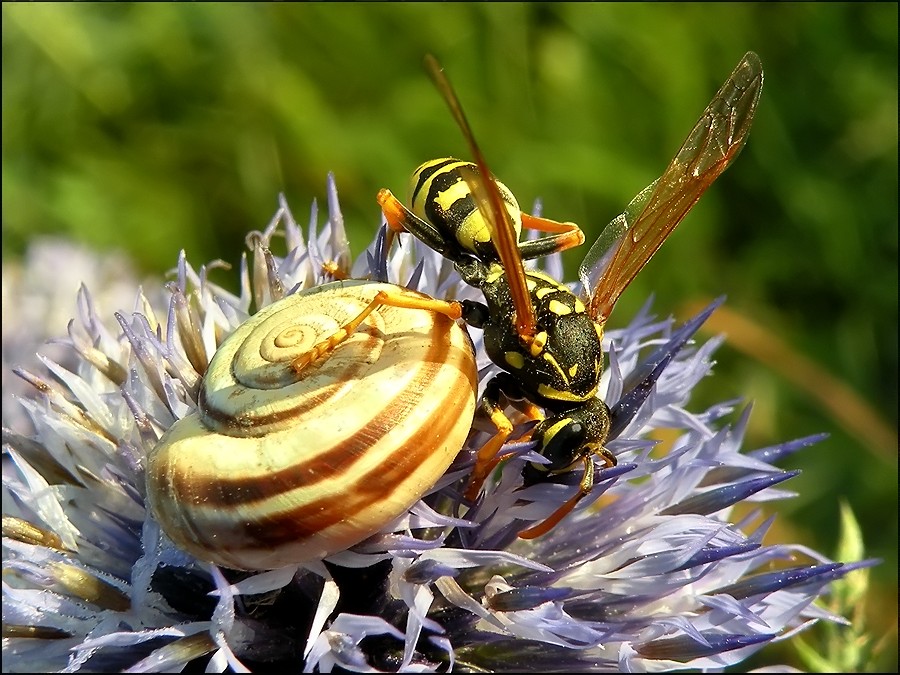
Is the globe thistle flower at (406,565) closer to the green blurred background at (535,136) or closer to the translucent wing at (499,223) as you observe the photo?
the translucent wing at (499,223)

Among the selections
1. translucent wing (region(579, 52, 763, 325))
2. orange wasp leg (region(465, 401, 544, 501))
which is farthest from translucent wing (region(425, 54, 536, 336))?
translucent wing (region(579, 52, 763, 325))

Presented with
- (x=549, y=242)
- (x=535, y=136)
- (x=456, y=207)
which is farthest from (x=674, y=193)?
(x=535, y=136)

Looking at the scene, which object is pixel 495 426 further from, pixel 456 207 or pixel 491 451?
pixel 456 207

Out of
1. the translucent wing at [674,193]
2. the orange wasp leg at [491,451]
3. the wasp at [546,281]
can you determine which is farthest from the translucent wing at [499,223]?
the translucent wing at [674,193]

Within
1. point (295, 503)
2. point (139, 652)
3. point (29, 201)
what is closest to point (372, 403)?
point (295, 503)

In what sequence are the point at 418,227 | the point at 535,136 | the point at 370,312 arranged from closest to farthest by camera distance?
the point at 370,312 < the point at 418,227 < the point at 535,136

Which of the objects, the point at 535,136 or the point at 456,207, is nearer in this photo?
the point at 456,207
